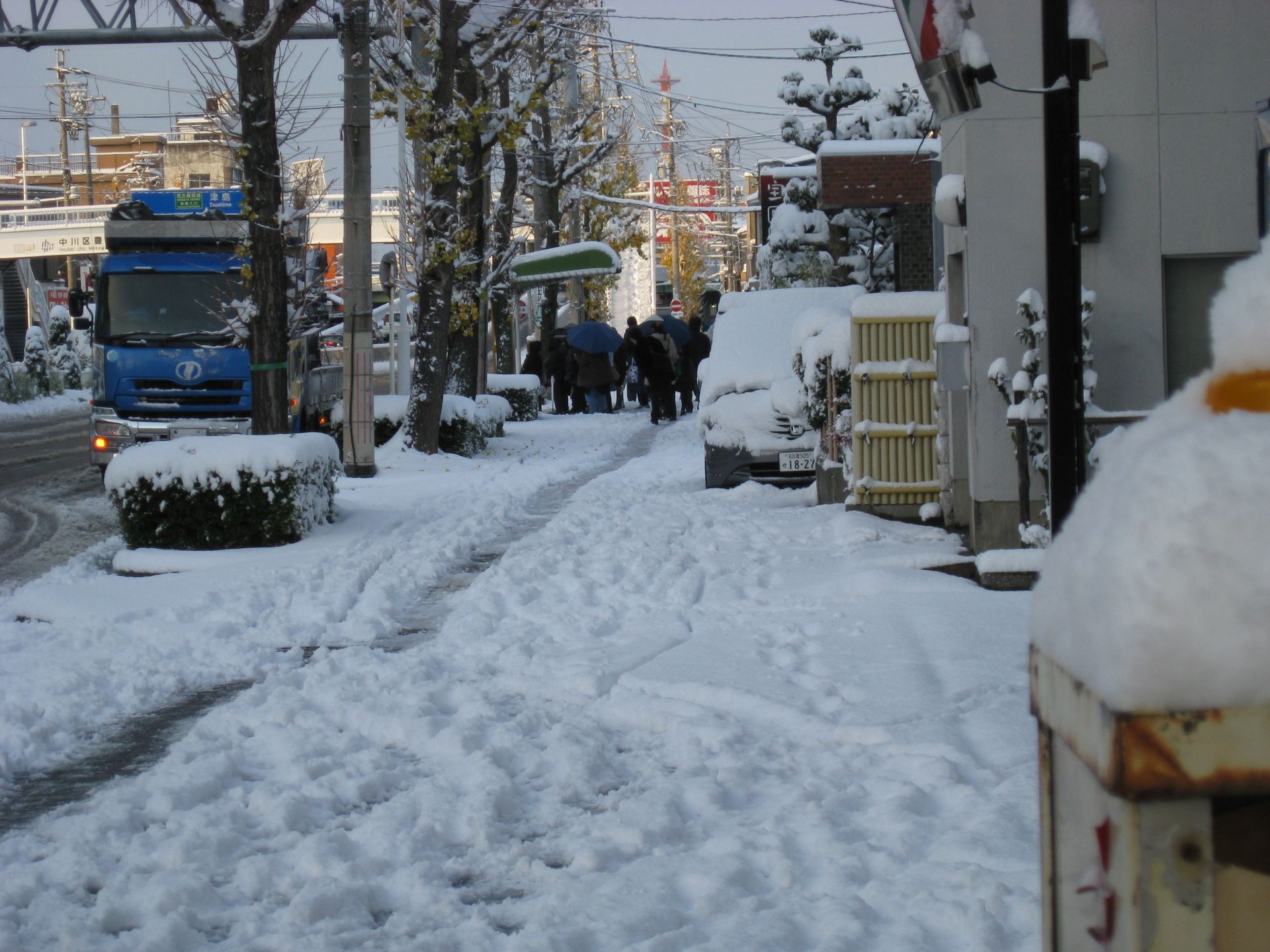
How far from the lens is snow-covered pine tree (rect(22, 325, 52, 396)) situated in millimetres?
40031

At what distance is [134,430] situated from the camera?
1681 cm

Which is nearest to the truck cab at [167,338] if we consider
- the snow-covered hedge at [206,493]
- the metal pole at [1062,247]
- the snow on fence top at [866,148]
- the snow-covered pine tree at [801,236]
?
the snow-covered hedge at [206,493]

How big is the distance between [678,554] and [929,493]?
2.28 m

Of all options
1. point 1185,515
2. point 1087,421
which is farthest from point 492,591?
point 1185,515

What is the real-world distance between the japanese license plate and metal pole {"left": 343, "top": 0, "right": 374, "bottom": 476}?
17.4 feet

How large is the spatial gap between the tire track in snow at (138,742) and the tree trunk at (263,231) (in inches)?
190

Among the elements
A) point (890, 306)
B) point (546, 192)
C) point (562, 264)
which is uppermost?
point (546, 192)

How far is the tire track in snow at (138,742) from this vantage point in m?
4.98

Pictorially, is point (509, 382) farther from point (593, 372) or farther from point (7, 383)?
point (7, 383)

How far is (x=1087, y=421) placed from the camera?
28.7 feet

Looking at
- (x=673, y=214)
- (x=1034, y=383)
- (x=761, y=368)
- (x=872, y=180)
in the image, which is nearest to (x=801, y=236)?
(x=872, y=180)

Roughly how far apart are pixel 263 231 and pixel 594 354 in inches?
603

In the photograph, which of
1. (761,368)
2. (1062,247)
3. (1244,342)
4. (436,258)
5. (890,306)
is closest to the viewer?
(1244,342)

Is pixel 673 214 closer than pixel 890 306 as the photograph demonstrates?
No
